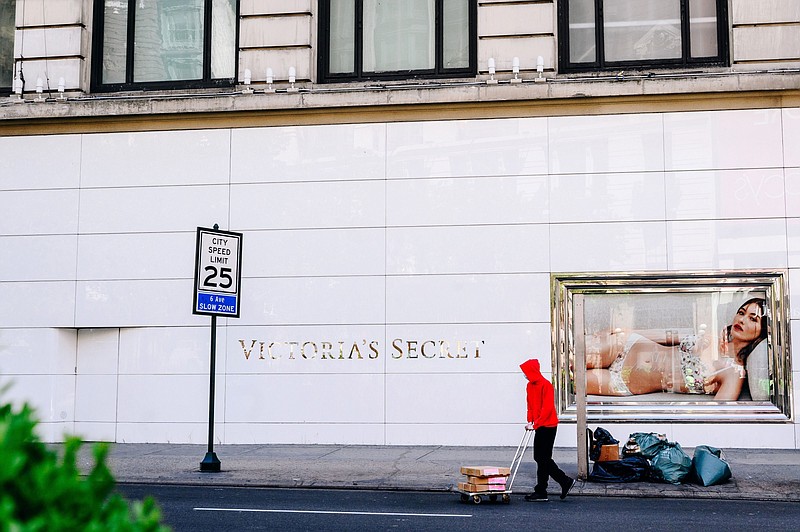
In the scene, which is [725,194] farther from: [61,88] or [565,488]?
[61,88]

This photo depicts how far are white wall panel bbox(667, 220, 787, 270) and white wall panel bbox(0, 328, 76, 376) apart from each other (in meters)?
11.2

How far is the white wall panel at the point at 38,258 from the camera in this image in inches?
721

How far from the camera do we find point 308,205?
17.8m

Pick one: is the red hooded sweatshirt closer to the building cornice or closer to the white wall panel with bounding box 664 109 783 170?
the white wall panel with bounding box 664 109 783 170

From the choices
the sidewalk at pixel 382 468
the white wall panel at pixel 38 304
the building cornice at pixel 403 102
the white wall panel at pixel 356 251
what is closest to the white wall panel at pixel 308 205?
the white wall panel at pixel 356 251

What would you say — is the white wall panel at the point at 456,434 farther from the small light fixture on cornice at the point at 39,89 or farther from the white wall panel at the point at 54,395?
the small light fixture on cornice at the point at 39,89

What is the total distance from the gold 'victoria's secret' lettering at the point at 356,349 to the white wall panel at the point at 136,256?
6.38 ft

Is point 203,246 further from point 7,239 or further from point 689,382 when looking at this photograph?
point 689,382

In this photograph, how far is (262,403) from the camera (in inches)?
691

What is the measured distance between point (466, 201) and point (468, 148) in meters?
0.97

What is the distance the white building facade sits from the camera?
55.1ft

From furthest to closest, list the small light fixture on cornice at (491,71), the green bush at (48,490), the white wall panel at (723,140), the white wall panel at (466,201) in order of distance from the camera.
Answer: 1. the small light fixture on cornice at (491,71)
2. the white wall panel at (466,201)
3. the white wall panel at (723,140)
4. the green bush at (48,490)

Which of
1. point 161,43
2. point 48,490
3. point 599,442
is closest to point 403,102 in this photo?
point 161,43

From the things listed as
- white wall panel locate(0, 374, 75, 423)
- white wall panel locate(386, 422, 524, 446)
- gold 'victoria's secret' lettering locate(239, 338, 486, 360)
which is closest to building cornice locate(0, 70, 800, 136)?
gold 'victoria's secret' lettering locate(239, 338, 486, 360)
